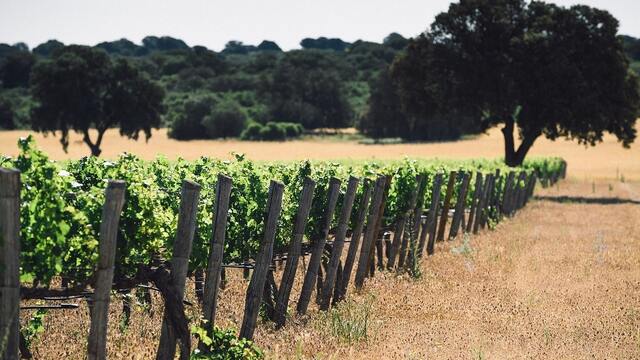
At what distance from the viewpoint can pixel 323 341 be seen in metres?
9.48

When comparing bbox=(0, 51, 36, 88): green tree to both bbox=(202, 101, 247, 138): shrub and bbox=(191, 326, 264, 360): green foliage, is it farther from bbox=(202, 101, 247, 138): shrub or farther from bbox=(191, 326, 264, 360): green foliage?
bbox=(191, 326, 264, 360): green foliage

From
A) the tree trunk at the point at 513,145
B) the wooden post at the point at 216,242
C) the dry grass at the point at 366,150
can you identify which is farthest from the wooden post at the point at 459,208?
the dry grass at the point at 366,150

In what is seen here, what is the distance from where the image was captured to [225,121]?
11500cm

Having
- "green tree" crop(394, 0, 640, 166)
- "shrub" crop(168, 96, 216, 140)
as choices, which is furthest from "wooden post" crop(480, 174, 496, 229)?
"shrub" crop(168, 96, 216, 140)

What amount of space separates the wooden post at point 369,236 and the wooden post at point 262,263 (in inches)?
169

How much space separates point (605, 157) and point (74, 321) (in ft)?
300

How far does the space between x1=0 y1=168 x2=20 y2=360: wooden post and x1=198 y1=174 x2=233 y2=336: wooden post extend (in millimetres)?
2412

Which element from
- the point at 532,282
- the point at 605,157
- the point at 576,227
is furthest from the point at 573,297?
the point at 605,157

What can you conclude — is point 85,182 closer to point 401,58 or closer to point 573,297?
point 573,297

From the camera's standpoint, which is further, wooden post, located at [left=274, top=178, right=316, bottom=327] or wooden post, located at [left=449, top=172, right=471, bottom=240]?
wooden post, located at [left=449, top=172, right=471, bottom=240]

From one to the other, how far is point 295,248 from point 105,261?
4.11 meters

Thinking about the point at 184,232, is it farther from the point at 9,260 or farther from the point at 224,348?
the point at 9,260

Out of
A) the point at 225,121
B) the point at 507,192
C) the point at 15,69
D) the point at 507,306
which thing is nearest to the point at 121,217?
the point at 507,306

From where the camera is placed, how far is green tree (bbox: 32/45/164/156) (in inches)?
2539
